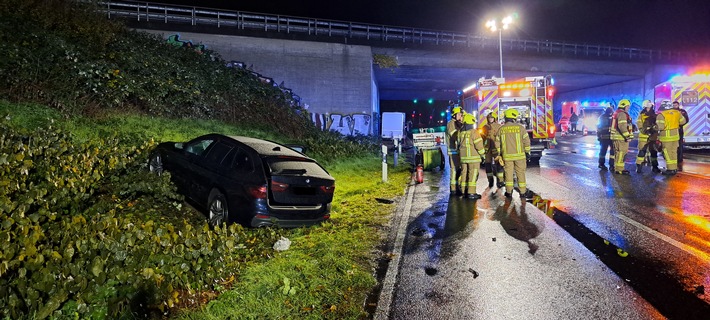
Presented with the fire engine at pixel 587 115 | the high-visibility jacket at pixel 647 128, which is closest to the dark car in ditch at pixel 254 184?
the high-visibility jacket at pixel 647 128

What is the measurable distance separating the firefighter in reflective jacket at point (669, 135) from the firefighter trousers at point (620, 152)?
31.8 inches

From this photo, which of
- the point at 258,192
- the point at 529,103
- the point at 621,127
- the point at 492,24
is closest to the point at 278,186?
the point at 258,192

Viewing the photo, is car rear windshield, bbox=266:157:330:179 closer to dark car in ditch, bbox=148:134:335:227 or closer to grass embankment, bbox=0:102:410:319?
dark car in ditch, bbox=148:134:335:227

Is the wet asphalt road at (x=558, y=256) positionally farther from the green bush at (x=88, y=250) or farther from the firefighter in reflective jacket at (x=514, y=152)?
the green bush at (x=88, y=250)

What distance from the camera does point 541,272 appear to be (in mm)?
4301

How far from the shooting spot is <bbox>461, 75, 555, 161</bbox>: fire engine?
13.4 metres

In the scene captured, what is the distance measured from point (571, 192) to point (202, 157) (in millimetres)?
7137

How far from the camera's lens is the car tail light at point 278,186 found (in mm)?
5312

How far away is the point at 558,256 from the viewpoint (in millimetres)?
4773

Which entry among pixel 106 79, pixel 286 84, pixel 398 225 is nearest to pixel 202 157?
pixel 398 225

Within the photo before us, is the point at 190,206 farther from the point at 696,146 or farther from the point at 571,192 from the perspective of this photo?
the point at 696,146

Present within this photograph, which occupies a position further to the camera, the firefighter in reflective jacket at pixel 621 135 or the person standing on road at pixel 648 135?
the person standing on road at pixel 648 135

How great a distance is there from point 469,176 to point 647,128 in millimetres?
5928

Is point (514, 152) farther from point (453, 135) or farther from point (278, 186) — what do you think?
point (278, 186)
